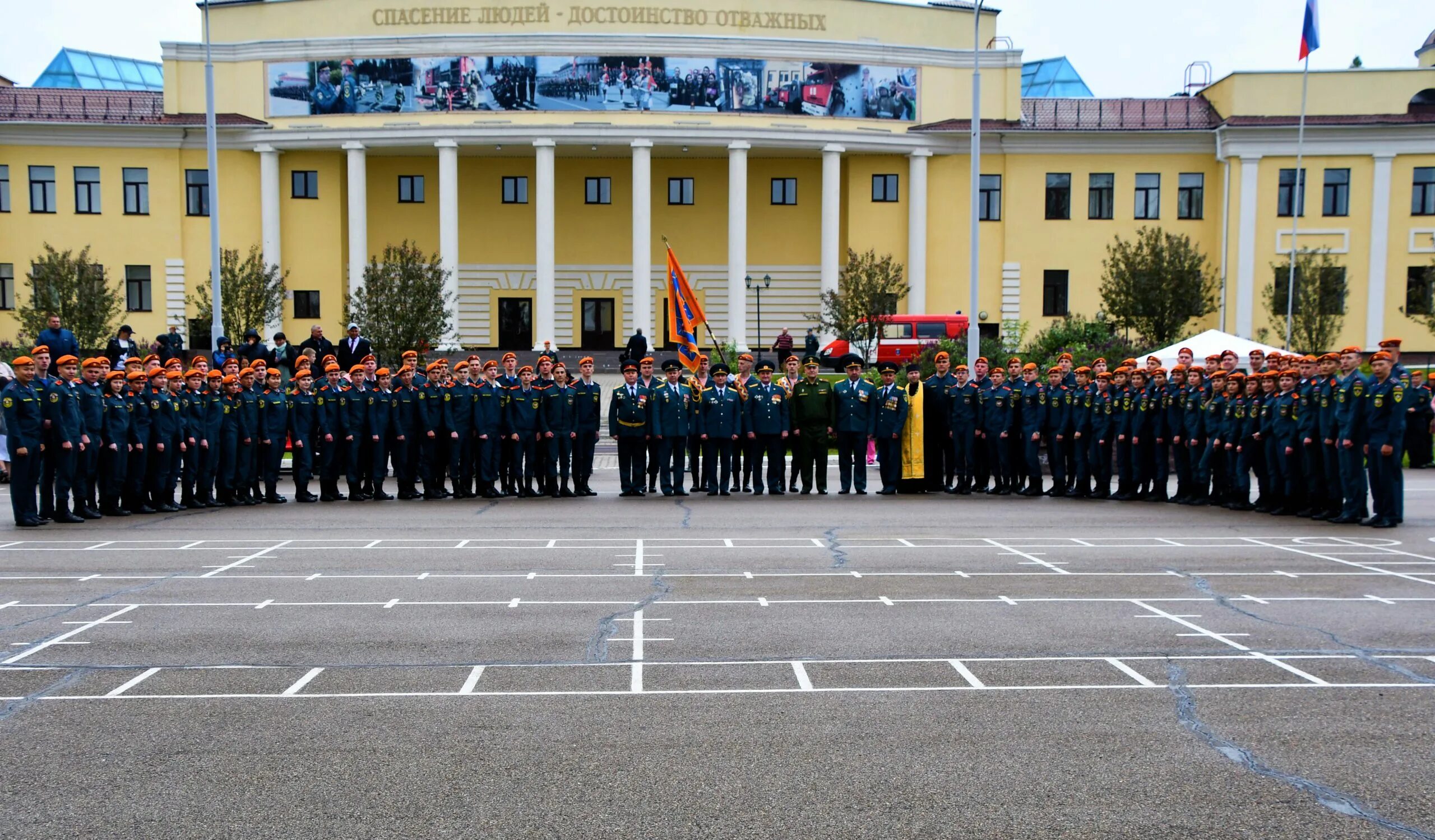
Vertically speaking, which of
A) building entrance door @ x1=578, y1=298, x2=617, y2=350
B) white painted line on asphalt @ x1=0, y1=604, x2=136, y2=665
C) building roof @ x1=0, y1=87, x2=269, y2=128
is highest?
building roof @ x1=0, y1=87, x2=269, y2=128

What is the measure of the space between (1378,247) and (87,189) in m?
51.0

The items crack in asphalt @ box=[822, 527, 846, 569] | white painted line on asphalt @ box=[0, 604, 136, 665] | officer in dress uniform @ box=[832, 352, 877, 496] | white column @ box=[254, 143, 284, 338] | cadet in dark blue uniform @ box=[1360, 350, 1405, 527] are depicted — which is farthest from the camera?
white column @ box=[254, 143, 284, 338]

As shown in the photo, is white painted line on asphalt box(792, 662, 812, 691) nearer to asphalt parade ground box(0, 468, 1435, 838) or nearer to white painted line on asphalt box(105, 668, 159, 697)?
asphalt parade ground box(0, 468, 1435, 838)

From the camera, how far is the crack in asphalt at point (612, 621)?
27.9ft

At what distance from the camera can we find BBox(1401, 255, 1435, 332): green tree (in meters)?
50.1

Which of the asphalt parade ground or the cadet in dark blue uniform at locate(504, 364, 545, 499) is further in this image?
the cadet in dark blue uniform at locate(504, 364, 545, 499)

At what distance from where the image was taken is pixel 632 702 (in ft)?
24.0

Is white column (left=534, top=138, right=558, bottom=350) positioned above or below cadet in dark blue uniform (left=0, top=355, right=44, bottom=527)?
above

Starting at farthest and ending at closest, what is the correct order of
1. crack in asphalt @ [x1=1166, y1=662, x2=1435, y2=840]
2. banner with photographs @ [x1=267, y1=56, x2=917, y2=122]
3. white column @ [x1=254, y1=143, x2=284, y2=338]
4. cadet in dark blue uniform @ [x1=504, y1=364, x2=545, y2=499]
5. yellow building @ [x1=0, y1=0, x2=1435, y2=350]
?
white column @ [x1=254, y1=143, x2=284, y2=338] < yellow building @ [x1=0, y1=0, x2=1435, y2=350] < banner with photographs @ [x1=267, y1=56, x2=917, y2=122] < cadet in dark blue uniform @ [x1=504, y1=364, x2=545, y2=499] < crack in asphalt @ [x1=1166, y1=662, x2=1435, y2=840]

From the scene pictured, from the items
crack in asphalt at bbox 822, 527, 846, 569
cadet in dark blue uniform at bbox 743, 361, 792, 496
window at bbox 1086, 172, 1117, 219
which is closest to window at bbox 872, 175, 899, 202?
window at bbox 1086, 172, 1117, 219

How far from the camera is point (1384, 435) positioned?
606 inches

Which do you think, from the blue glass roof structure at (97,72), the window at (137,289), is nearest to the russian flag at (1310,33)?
the window at (137,289)

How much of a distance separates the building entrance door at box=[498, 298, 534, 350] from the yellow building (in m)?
2.09

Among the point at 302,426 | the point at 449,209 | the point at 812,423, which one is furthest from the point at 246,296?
the point at 812,423
